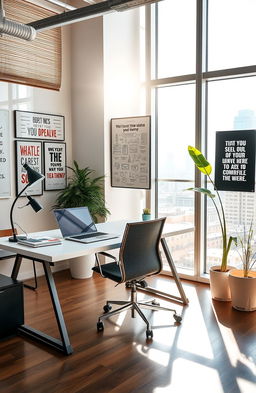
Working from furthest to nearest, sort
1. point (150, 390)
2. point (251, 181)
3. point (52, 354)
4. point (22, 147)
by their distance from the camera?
point (22, 147)
point (251, 181)
point (52, 354)
point (150, 390)

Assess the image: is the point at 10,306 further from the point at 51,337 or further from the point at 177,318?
the point at 177,318

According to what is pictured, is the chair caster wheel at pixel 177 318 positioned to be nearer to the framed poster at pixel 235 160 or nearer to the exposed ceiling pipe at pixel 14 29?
the framed poster at pixel 235 160

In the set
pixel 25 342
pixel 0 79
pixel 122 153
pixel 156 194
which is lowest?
pixel 25 342

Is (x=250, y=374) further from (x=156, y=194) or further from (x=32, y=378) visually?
(x=156, y=194)

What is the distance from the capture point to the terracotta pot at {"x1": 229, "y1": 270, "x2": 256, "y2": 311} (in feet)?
12.9

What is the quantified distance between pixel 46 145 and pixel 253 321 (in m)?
3.24

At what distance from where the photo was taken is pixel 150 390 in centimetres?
258

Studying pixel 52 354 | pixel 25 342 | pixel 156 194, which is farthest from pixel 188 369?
pixel 156 194

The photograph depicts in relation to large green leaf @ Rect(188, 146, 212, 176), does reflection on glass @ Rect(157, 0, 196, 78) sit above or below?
above

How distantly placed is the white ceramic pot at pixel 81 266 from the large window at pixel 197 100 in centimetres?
113

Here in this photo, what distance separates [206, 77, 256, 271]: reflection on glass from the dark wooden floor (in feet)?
3.21

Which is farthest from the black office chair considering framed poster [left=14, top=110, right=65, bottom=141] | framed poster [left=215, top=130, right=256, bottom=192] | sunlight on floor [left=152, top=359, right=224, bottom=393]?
framed poster [left=14, top=110, right=65, bottom=141]

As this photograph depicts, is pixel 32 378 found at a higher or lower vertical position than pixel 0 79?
lower

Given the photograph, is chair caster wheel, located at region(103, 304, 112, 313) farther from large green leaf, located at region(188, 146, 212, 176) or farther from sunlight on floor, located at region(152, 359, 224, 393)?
large green leaf, located at region(188, 146, 212, 176)
